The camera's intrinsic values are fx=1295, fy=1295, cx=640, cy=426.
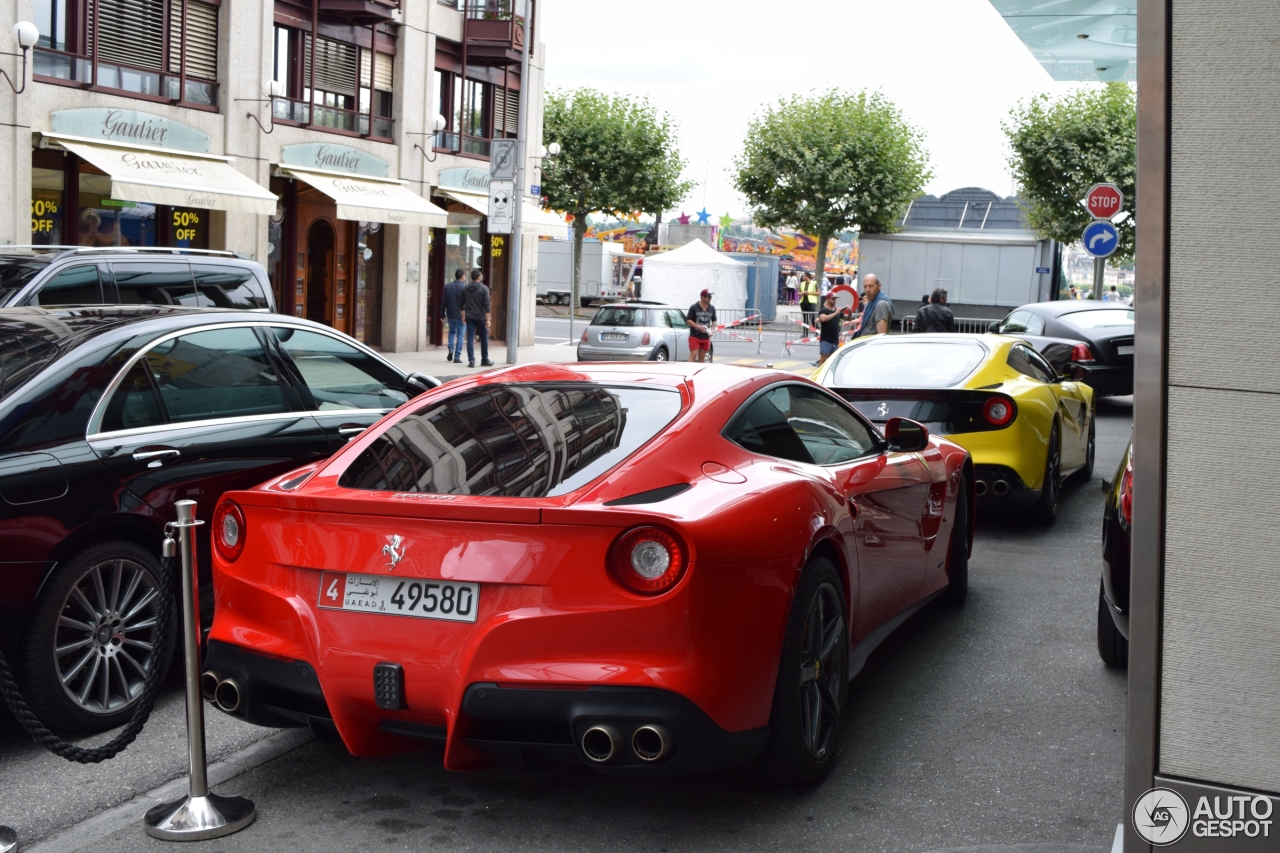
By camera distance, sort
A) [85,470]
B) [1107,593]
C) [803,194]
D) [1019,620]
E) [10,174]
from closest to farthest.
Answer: [85,470], [1107,593], [1019,620], [10,174], [803,194]

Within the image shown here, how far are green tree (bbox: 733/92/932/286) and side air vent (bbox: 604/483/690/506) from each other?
1875 inches

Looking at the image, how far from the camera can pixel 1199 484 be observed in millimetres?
2809

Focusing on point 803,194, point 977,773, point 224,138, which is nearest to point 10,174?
point 224,138

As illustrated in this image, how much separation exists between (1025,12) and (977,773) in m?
6.55

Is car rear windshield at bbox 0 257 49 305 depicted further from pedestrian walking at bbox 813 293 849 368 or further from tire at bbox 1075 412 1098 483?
pedestrian walking at bbox 813 293 849 368

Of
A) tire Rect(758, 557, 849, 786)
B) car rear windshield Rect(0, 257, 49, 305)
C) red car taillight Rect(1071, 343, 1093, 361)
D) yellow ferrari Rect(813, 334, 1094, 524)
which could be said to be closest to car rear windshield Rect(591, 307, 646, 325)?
red car taillight Rect(1071, 343, 1093, 361)

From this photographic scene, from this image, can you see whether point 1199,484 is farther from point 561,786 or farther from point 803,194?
point 803,194

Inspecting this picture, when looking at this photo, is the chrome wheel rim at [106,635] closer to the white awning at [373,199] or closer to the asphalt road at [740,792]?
the asphalt road at [740,792]

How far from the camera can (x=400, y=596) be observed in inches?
149

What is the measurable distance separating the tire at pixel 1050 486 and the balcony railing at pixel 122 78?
17.4m

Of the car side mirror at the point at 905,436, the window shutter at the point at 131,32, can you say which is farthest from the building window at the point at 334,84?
the car side mirror at the point at 905,436

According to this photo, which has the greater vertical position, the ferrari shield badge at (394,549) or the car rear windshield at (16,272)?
the car rear windshield at (16,272)

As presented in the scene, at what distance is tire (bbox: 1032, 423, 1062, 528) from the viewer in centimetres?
894

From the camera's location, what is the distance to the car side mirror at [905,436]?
221 inches
